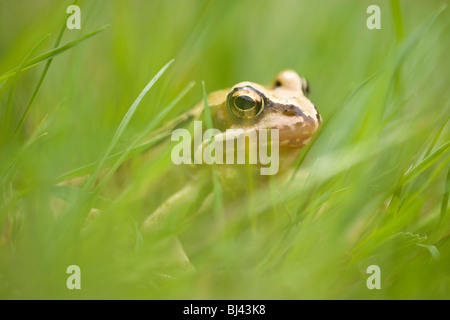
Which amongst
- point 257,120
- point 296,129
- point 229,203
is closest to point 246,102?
point 257,120

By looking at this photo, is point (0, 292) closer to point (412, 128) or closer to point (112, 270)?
point (112, 270)

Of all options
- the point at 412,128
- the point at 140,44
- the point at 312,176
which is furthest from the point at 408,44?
the point at 140,44

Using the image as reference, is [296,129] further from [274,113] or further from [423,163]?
[423,163]

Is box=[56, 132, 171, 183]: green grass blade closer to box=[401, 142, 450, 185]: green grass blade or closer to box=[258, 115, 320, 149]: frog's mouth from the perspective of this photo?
box=[258, 115, 320, 149]: frog's mouth

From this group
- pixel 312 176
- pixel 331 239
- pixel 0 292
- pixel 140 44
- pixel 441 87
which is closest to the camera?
pixel 0 292

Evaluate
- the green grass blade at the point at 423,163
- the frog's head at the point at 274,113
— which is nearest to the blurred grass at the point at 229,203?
the green grass blade at the point at 423,163

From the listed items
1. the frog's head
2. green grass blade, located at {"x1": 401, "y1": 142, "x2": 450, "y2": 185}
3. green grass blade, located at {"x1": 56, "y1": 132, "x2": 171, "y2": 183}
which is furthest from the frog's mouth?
green grass blade, located at {"x1": 56, "y1": 132, "x2": 171, "y2": 183}

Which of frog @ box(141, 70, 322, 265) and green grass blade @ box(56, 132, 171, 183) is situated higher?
frog @ box(141, 70, 322, 265)
